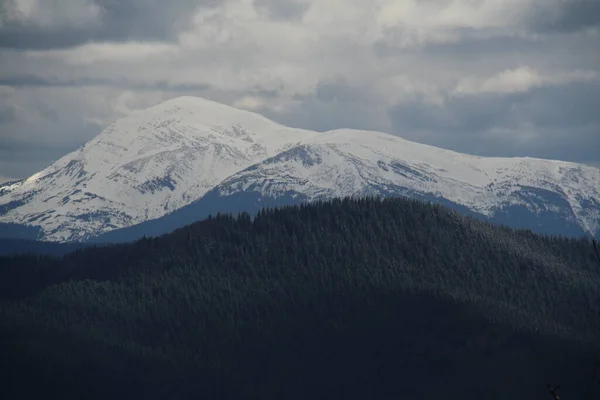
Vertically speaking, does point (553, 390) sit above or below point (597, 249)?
below

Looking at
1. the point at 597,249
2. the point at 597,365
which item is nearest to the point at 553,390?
the point at 597,365

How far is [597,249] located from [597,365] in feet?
28.8

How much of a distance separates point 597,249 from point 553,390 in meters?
13.2

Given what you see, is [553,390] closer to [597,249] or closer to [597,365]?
[597,365]

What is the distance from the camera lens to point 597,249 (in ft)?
359

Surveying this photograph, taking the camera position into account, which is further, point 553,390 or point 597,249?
point 597,249

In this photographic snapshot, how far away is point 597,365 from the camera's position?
347 ft

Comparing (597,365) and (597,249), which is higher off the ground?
(597,249)

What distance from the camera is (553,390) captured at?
101125 millimetres
